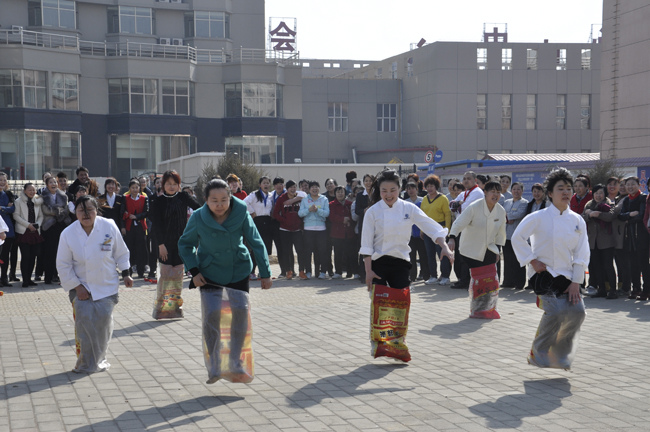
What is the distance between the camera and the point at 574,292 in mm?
6367

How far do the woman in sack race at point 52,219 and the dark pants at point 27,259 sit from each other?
0.22m

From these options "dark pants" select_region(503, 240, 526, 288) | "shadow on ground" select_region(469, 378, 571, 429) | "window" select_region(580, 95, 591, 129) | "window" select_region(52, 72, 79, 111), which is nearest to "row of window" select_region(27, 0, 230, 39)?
"window" select_region(52, 72, 79, 111)

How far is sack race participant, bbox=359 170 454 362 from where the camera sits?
7137 mm

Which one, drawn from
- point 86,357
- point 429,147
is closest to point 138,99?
point 429,147

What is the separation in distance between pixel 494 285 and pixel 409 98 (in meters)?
53.3

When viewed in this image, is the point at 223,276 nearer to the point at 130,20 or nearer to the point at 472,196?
the point at 472,196

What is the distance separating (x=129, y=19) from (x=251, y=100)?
1185 cm

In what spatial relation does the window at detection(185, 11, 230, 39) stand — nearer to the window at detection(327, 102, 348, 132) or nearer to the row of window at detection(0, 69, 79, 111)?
the window at detection(327, 102, 348, 132)

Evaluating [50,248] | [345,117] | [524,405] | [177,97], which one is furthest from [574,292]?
[345,117]

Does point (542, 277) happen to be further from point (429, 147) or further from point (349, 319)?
point (429, 147)

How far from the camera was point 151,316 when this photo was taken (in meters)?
10.1

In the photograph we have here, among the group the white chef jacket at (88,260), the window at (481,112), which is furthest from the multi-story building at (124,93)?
the white chef jacket at (88,260)

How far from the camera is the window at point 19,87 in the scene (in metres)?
43.8

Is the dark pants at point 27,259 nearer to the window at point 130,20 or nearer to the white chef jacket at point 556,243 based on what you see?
the white chef jacket at point 556,243
